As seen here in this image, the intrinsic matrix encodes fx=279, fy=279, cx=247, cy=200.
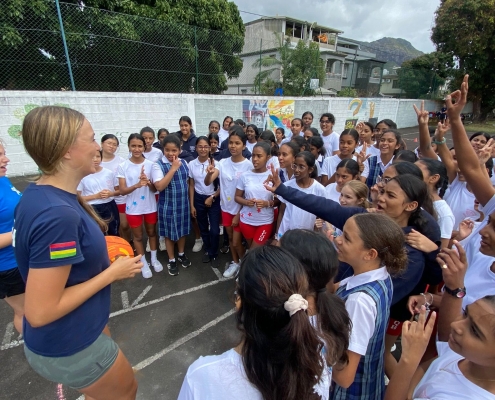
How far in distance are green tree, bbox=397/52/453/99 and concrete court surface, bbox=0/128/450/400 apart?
19.7 metres

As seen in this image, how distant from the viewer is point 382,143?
3865mm

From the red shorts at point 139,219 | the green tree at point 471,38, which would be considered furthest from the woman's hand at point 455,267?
the green tree at point 471,38

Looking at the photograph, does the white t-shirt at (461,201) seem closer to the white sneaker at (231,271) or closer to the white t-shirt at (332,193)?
the white t-shirt at (332,193)

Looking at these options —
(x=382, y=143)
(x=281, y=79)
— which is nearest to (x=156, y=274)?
(x=382, y=143)

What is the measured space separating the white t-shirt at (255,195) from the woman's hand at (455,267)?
197cm

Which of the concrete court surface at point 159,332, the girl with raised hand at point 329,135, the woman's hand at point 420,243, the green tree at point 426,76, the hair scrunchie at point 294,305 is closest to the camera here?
the hair scrunchie at point 294,305

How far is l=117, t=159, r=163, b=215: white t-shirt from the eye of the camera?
3.59m

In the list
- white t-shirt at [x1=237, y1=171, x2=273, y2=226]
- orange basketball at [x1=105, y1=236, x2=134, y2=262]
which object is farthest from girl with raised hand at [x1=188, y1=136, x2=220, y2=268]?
orange basketball at [x1=105, y1=236, x2=134, y2=262]

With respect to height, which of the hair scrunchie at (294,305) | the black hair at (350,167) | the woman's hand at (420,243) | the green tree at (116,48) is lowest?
the woman's hand at (420,243)

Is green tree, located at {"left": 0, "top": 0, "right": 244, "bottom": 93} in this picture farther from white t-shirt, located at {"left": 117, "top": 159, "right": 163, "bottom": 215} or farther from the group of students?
the group of students

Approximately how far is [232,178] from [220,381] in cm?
289

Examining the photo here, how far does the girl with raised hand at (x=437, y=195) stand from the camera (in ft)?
8.00

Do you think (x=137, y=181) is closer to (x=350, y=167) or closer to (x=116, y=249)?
(x=116, y=249)

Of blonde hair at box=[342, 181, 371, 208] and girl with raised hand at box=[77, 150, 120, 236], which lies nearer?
blonde hair at box=[342, 181, 371, 208]
